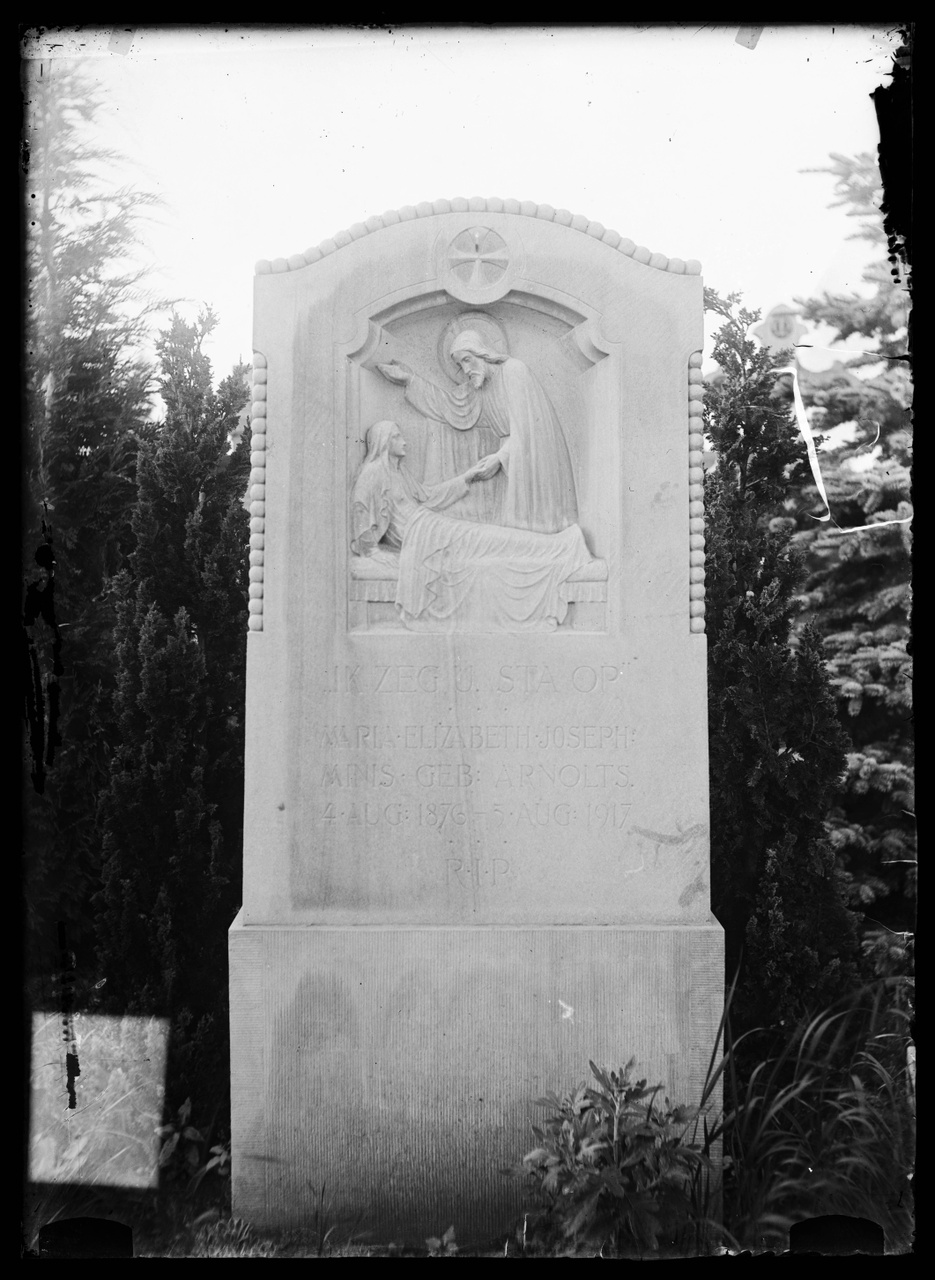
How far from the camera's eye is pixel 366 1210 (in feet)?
15.3

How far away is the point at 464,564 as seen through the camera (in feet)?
16.3

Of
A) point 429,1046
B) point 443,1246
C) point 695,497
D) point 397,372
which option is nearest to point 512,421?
point 397,372

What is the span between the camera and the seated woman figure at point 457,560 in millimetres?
4922

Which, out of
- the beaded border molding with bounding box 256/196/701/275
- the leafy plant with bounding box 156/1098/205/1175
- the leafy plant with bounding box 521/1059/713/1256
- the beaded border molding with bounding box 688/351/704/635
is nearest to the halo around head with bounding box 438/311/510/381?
the beaded border molding with bounding box 256/196/701/275

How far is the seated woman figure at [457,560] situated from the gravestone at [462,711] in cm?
1

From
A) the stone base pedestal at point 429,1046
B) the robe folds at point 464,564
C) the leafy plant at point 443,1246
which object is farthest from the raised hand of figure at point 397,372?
the leafy plant at point 443,1246

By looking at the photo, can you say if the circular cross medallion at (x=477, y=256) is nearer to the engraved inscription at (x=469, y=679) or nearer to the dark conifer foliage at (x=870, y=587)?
the engraved inscription at (x=469, y=679)

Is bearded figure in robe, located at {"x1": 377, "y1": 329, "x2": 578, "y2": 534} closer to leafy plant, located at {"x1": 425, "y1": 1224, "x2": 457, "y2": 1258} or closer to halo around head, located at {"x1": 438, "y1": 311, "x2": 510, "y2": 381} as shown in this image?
halo around head, located at {"x1": 438, "y1": 311, "x2": 510, "y2": 381}

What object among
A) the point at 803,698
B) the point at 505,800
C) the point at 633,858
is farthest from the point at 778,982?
the point at 505,800

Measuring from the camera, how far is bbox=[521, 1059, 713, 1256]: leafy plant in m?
4.12

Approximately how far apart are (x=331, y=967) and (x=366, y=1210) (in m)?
0.98

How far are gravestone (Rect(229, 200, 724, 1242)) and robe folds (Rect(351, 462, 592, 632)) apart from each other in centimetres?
1

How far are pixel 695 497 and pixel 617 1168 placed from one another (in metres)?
2.70

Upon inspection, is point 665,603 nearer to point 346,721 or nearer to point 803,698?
point 346,721
